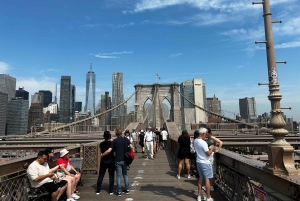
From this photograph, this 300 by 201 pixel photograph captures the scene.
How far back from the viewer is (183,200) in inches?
174

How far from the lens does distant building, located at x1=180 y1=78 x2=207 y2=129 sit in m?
49.0

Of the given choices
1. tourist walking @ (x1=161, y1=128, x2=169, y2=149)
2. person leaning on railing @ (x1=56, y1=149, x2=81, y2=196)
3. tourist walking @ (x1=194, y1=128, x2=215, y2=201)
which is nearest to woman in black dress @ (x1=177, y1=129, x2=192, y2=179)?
tourist walking @ (x1=194, y1=128, x2=215, y2=201)

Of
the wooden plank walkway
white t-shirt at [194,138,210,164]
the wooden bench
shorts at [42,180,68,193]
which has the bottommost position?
the wooden plank walkway

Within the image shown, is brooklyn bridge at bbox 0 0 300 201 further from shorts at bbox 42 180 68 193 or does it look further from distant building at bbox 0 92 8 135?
distant building at bbox 0 92 8 135

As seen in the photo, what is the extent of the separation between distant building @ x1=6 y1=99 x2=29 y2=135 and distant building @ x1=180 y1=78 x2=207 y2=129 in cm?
8325

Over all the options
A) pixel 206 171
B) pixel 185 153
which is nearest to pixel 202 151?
pixel 206 171

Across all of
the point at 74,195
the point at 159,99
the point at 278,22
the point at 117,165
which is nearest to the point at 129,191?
the point at 117,165

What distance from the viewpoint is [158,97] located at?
47.2 m

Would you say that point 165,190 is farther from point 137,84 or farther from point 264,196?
point 137,84

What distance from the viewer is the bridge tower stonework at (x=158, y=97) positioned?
4570 cm

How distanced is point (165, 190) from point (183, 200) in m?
0.81

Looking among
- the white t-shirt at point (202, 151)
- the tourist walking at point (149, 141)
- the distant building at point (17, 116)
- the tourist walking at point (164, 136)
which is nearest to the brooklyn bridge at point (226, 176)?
the white t-shirt at point (202, 151)

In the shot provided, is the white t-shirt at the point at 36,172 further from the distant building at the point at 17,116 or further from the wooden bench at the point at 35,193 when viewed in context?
the distant building at the point at 17,116

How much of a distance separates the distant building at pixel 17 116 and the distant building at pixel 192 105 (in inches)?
3277
